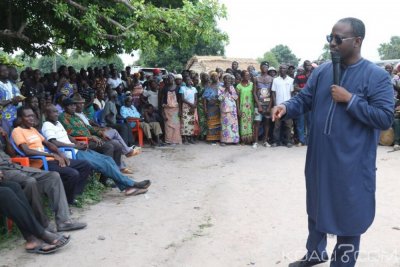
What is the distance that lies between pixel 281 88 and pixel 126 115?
342 cm

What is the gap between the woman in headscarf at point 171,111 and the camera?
381 inches

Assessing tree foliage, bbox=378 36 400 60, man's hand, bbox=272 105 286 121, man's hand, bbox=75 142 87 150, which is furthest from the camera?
tree foliage, bbox=378 36 400 60

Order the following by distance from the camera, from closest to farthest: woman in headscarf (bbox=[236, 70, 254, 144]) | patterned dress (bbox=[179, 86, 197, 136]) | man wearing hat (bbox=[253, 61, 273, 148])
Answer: man wearing hat (bbox=[253, 61, 273, 148])
woman in headscarf (bbox=[236, 70, 254, 144])
patterned dress (bbox=[179, 86, 197, 136])

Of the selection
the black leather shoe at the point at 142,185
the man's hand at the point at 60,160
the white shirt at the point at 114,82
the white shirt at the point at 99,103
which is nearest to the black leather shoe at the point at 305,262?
the black leather shoe at the point at 142,185

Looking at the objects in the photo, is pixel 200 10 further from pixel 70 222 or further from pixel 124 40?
pixel 70 222

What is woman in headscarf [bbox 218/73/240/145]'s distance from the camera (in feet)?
31.4

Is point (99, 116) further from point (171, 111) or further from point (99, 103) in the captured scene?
point (171, 111)

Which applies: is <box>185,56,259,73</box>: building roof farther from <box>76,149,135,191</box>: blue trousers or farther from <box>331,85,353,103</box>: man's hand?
<box>331,85,353,103</box>: man's hand

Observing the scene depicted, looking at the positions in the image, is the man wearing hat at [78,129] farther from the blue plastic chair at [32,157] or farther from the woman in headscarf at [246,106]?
the woman in headscarf at [246,106]

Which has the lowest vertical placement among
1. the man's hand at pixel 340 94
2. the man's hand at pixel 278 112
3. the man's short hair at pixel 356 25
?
the man's hand at pixel 278 112

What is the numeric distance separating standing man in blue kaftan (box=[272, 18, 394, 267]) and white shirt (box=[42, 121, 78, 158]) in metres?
3.71

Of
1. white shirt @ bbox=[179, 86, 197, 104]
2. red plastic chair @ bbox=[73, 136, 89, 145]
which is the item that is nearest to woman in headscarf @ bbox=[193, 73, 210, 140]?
white shirt @ bbox=[179, 86, 197, 104]

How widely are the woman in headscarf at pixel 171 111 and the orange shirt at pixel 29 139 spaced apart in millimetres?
4718

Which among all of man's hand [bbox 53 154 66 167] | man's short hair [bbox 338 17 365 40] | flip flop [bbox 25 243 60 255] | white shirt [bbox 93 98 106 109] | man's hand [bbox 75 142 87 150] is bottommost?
flip flop [bbox 25 243 60 255]
